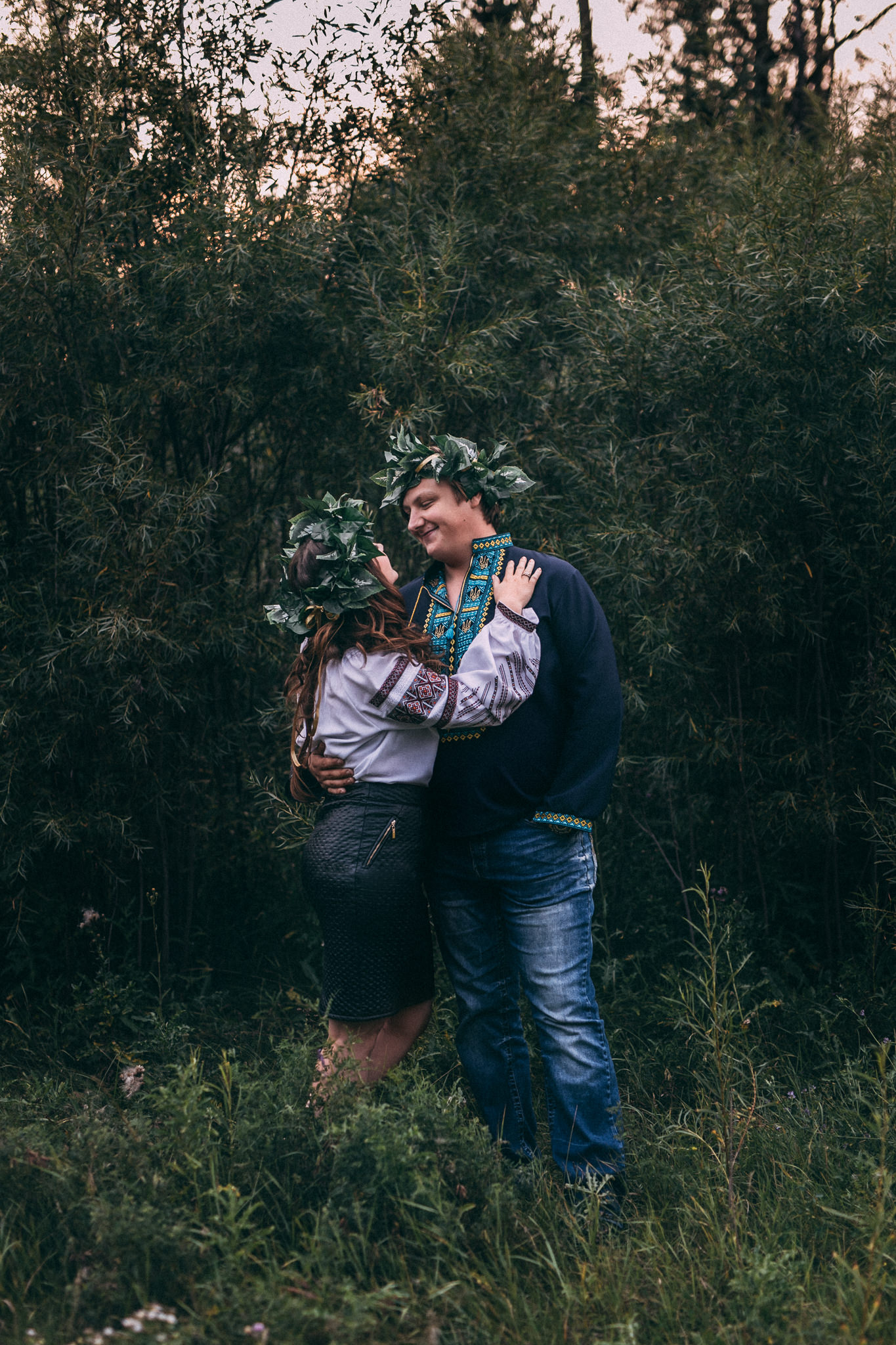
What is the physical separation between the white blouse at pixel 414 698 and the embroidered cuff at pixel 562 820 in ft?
0.77

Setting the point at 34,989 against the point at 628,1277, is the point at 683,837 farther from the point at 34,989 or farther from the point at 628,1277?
the point at 34,989

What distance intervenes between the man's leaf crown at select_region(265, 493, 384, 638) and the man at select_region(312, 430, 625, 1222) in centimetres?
21

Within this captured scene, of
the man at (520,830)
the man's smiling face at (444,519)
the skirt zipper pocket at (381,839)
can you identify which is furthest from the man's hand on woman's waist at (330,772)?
the man's smiling face at (444,519)

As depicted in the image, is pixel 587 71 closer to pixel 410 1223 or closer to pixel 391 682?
pixel 391 682

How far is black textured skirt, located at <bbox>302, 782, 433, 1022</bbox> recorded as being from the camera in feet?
7.09

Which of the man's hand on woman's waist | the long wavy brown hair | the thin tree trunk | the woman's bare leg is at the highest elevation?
the thin tree trunk

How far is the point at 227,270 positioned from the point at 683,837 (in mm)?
2409

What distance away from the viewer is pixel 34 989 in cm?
333

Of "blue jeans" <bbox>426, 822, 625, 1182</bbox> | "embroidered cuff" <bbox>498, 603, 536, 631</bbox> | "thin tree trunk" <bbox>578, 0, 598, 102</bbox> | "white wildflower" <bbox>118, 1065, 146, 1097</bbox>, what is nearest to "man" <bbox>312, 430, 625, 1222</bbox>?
"blue jeans" <bbox>426, 822, 625, 1182</bbox>

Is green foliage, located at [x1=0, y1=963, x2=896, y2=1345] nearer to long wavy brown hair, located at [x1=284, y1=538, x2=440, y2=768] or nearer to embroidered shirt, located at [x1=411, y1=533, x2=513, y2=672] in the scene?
long wavy brown hair, located at [x1=284, y1=538, x2=440, y2=768]

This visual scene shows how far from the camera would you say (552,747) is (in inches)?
90.2

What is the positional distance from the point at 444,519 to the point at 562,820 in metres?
0.75

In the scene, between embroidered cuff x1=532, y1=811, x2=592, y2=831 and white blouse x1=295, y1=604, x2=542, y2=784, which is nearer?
white blouse x1=295, y1=604, x2=542, y2=784

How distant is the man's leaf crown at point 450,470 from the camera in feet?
7.74
